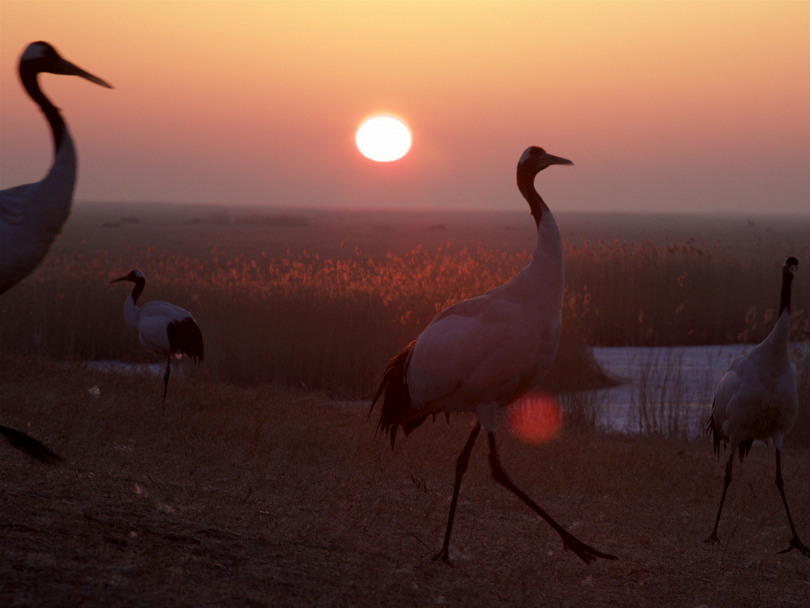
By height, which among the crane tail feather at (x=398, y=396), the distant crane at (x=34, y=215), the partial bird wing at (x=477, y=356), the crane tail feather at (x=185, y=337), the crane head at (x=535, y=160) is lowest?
the crane tail feather at (x=185, y=337)

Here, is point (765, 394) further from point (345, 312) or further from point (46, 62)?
point (345, 312)

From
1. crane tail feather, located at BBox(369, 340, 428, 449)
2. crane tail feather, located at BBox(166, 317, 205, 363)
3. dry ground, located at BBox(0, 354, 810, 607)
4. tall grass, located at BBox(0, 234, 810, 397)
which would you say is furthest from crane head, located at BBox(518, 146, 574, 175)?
tall grass, located at BBox(0, 234, 810, 397)

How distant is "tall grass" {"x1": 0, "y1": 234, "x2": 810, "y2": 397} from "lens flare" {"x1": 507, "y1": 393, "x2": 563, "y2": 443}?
2.90 feet

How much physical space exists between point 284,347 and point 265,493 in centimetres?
621

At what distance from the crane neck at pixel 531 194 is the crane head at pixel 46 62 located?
262 cm

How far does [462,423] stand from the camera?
9102 mm

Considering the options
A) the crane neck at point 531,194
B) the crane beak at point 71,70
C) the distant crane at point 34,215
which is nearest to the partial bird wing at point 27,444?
the distant crane at point 34,215

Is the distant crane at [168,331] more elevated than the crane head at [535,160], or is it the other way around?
the crane head at [535,160]

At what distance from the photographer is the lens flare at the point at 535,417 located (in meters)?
9.29

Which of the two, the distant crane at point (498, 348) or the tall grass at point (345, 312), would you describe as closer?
the distant crane at point (498, 348)

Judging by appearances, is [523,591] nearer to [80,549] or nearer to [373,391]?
[80,549]

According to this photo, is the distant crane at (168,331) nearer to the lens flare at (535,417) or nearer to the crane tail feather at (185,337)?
the crane tail feather at (185,337)

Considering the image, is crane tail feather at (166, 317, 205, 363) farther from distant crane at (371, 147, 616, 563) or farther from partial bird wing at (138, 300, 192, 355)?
distant crane at (371, 147, 616, 563)

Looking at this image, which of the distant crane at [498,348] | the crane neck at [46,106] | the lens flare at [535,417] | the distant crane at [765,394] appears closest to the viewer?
the distant crane at [498,348]
